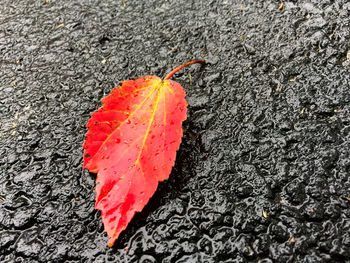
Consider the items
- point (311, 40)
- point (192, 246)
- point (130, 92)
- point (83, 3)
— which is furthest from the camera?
point (83, 3)

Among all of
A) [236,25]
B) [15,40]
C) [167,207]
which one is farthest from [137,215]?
[15,40]

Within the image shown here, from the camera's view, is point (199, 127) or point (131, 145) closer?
point (131, 145)

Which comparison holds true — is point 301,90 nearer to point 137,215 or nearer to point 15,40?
point 137,215
